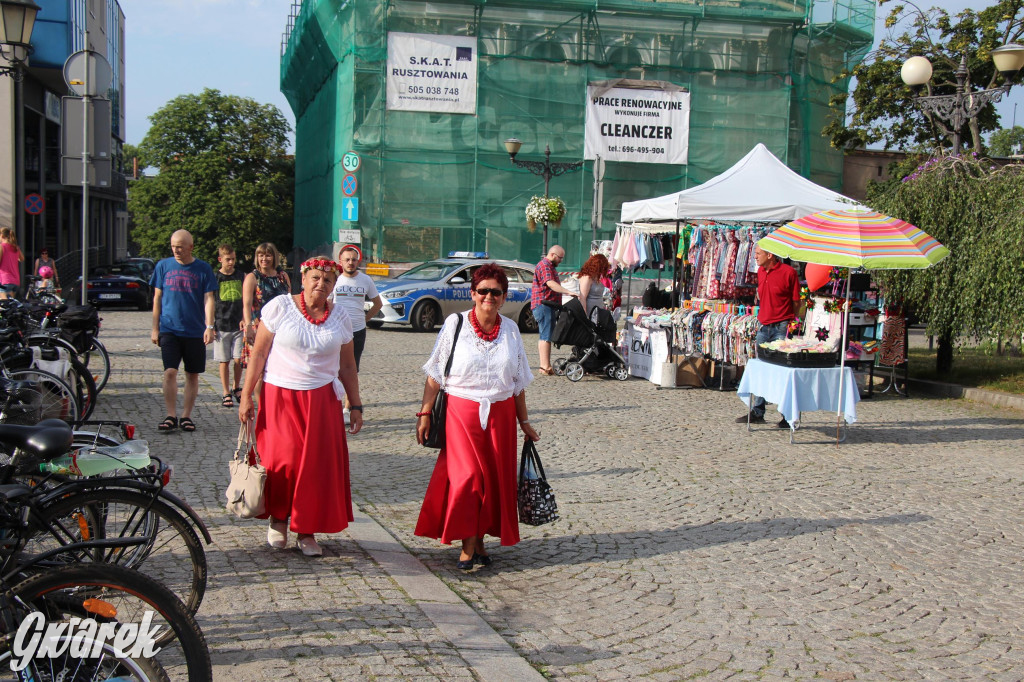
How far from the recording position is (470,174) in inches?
1332

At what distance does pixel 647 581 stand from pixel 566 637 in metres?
1.00

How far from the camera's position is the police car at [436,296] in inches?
834

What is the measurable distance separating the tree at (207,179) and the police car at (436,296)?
3080cm

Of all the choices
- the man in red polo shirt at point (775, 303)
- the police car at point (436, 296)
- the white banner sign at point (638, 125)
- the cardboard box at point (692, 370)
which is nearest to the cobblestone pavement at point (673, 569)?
the man in red polo shirt at point (775, 303)

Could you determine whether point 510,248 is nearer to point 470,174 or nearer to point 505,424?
point 470,174

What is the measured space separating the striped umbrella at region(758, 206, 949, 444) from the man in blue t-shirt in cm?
592

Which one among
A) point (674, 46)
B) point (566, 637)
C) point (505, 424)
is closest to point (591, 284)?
point (505, 424)

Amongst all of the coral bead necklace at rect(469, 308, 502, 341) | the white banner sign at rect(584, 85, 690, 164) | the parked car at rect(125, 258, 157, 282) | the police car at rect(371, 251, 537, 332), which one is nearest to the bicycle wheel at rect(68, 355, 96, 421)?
the coral bead necklace at rect(469, 308, 502, 341)

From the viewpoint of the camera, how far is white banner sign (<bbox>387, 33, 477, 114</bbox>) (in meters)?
32.6

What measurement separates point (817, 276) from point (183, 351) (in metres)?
8.75

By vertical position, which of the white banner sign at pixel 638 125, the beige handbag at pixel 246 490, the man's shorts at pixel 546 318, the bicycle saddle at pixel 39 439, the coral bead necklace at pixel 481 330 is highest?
the white banner sign at pixel 638 125

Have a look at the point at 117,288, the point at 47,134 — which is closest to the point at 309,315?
the point at 117,288

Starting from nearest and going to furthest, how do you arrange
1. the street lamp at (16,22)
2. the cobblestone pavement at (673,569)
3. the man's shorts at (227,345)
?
the cobblestone pavement at (673,569), the man's shorts at (227,345), the street lamp at (16,22)

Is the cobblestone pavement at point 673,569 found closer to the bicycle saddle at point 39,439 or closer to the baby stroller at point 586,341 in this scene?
the bicycle saddle at point 39,439
